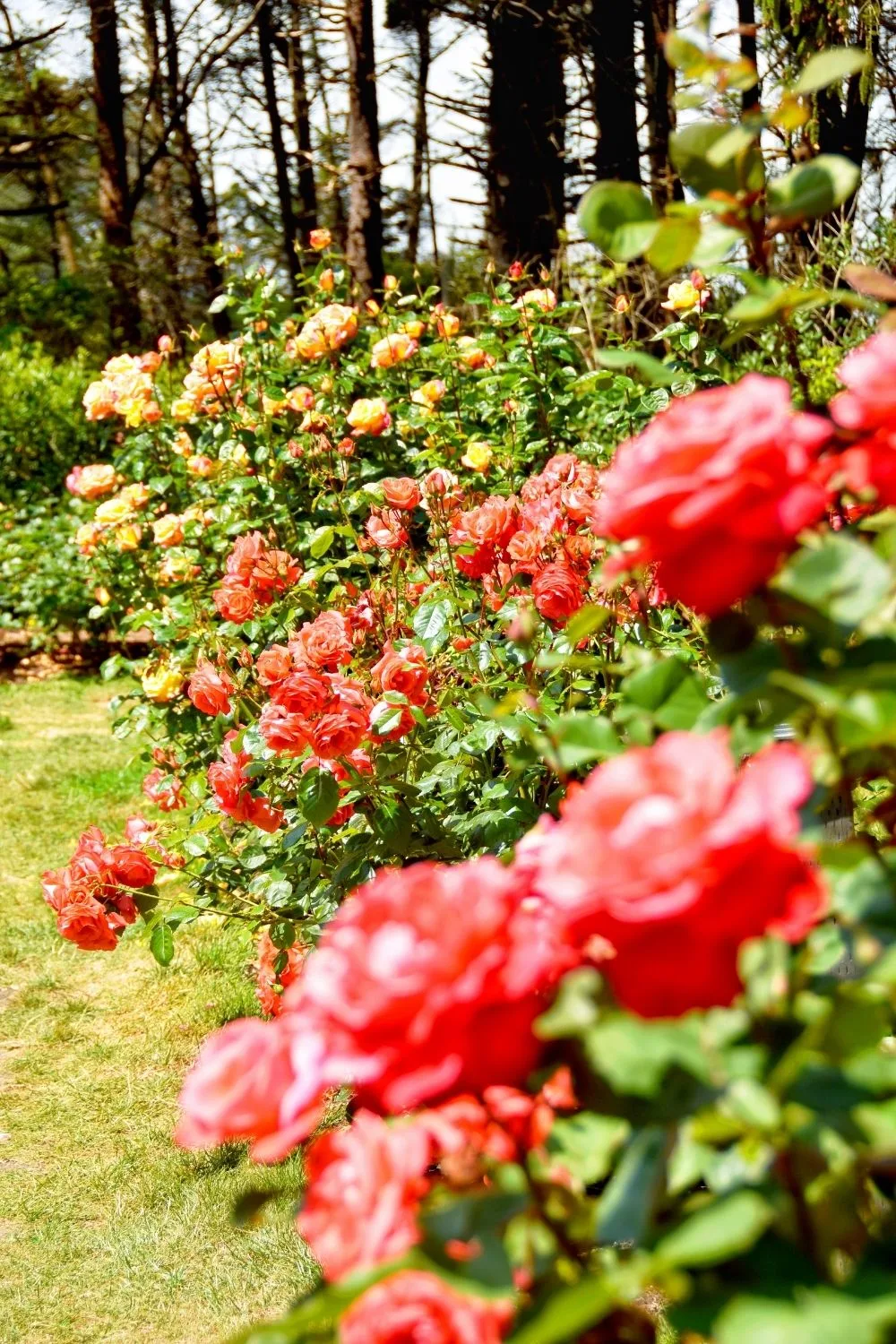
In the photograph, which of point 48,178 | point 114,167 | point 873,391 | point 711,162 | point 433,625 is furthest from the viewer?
point 48,178

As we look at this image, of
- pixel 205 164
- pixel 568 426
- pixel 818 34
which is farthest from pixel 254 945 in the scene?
pixel 205 164

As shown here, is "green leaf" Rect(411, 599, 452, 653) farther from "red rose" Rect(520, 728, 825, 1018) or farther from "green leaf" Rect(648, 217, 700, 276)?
"red rose" Rect(520, 728, 825, 1018)

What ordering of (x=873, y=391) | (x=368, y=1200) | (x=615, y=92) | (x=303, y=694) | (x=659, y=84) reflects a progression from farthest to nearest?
(x=659, y=84), (x=615, y=92), (x=303, y=694), (x=873, y=391), (x=368, y=1200)

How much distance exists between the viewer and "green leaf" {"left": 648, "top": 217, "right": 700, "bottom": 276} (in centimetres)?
76

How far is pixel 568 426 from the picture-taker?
367cm

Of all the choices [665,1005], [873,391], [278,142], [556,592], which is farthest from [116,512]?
[278,142]

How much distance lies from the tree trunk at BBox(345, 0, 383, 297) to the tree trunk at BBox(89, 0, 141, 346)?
191 inches

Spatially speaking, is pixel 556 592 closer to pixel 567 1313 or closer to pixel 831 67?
pixel 831 67

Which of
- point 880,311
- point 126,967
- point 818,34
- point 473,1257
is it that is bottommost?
point 126,967

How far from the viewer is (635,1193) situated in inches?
21.1

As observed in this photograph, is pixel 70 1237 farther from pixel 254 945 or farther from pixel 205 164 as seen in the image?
pixel 205 164

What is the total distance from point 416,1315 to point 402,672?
136cm

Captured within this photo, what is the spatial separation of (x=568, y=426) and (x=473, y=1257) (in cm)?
331

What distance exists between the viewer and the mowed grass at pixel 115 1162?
215 cm
